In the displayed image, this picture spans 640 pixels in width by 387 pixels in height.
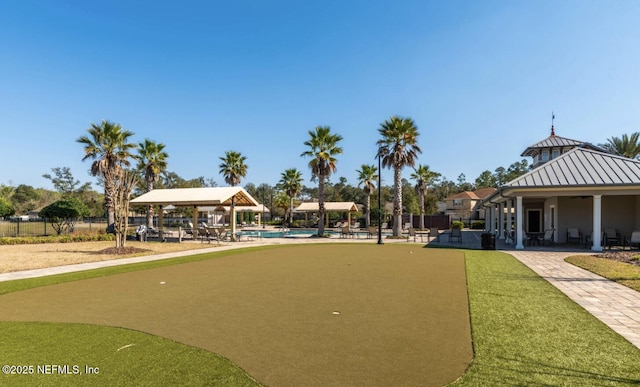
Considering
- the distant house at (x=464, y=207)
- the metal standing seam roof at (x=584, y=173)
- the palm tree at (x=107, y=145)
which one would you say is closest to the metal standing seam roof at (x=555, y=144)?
the metal standing seam roof at (x=584, y=173)

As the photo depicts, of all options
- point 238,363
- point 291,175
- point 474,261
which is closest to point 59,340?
point 238,363

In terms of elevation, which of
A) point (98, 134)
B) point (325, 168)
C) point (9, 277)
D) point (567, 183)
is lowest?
point (9, 277)

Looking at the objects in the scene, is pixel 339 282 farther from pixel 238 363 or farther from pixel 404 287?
Result: pixel 238 363

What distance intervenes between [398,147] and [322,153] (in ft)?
20.2

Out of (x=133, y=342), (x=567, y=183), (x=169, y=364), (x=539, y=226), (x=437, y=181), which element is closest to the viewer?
(x=169, y=364)

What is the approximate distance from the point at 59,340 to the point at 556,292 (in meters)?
8.41

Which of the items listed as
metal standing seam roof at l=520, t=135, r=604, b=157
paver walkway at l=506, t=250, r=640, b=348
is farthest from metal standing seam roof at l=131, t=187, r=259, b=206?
metal standing seam roof at l=520, t=135, r=604, b=157

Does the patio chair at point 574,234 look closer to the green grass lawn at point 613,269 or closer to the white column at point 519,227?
the white column at point 519,227

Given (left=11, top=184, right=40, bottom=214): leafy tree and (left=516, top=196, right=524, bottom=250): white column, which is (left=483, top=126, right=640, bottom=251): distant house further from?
(left=11, top=184, right=40, bottom=214): leafy tree

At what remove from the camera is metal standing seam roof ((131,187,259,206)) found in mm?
22075

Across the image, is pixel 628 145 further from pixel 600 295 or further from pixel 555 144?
pixel 600 295

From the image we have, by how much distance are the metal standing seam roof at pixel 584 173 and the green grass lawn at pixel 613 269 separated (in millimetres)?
4406

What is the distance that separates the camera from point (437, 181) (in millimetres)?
75438

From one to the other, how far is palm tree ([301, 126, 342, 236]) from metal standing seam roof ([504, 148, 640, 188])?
1470 cm
